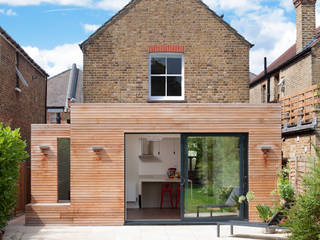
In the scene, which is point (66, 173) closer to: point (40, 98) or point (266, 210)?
point (40, 98)

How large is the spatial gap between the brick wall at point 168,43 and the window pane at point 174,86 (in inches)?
11.1

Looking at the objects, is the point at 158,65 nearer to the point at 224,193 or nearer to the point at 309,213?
the point at 224,193

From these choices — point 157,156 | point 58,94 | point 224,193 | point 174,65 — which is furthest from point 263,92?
point 58,94

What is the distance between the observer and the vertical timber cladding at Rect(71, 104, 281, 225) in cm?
1180

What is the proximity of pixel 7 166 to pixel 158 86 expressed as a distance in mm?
5802

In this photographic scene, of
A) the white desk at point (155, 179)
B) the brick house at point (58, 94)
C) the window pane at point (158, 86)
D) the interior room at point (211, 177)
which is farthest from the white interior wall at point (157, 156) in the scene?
the brick house at point (58, 94)

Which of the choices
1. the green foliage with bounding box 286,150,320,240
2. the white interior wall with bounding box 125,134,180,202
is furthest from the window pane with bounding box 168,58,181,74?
the green foliage with bounding box 286,150,320,240

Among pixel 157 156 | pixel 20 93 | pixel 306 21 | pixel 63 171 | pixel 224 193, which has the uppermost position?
pixel 306 21

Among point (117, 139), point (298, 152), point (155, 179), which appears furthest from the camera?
point (298, 152)

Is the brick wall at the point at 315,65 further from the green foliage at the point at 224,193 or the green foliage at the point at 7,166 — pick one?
the green foliage at the point at 7,166

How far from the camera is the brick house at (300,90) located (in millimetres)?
14114

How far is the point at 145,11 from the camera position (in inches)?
568

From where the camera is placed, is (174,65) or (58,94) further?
(58,94)

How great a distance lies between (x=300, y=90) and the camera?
65.1ft
